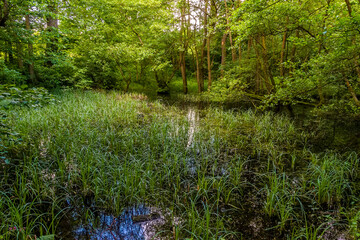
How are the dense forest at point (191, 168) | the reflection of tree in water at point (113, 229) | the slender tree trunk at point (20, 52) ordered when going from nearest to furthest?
the reflection of tree in water at point (113, 229) < the dense forest at point (191, 168) < the slender tree trunk at point (20, 52)

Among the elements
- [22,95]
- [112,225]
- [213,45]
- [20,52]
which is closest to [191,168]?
[112,225]

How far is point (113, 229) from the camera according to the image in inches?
84.9

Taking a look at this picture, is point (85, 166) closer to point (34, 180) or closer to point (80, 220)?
point (34, 180)

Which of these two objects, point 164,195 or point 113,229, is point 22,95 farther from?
point 164,195

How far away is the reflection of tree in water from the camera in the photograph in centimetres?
206

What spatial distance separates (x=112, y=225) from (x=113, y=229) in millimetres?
67

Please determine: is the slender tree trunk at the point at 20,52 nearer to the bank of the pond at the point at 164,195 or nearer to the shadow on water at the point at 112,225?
the bank of the pond at the point at 164,195

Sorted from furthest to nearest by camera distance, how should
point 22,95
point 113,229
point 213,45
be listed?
point 213,45, point 22,95, point 113,229

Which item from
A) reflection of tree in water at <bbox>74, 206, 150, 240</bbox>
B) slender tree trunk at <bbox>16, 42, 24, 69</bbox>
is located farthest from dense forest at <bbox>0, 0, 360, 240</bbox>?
slender tree trunk at <bbox>16, 42, 24, 69</bbox>

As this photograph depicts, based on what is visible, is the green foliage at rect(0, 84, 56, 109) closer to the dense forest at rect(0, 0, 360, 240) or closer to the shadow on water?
the dense forest at rect(0, 0, 360, 240)

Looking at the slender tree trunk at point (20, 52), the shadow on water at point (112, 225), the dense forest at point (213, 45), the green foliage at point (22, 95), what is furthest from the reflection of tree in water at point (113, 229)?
the slender tree trunk at point (20, 52)

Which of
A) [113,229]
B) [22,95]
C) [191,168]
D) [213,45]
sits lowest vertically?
[113,229]

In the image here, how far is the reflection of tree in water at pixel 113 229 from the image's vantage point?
81.1 inches

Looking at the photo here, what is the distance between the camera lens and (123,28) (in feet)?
51.2
